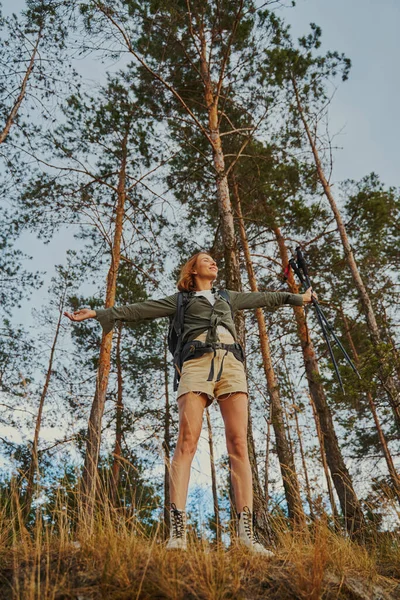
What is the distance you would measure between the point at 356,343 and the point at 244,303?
443 inches

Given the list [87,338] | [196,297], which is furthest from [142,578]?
[87,338]

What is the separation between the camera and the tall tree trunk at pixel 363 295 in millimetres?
6746

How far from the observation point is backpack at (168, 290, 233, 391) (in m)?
3.15

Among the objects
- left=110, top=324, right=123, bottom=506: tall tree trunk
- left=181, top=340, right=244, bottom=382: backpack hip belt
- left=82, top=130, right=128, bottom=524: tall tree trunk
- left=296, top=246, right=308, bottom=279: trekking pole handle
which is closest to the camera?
left=181, top=340, right=244, bottom=382: backpack hip belt

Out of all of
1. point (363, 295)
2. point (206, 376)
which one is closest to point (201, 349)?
→ point (206, 376)

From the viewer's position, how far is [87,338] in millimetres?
13648

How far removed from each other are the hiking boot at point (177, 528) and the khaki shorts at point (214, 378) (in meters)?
0.70

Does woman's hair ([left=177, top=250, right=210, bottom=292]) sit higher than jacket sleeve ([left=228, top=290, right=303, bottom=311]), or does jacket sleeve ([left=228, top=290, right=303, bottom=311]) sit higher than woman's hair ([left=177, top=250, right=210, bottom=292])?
woman's hair ([left=177, top=250, right=210, bottom=292])

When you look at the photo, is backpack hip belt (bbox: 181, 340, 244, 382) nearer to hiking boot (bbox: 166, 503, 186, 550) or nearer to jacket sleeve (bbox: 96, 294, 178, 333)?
jacket sleeve (bbox: 96, 294, 178, 333)

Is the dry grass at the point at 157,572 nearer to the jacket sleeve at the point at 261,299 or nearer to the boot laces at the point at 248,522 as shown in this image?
the boot laces at the point at 248,522

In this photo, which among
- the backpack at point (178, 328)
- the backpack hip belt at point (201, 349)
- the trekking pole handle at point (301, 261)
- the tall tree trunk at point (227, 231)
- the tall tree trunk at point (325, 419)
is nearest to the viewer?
the backpack hip belt at point (201, 349)

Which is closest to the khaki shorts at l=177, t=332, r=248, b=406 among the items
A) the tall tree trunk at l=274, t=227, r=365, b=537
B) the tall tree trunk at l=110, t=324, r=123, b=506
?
the tall tree trunk at l=274, t=227, r=365, b=537

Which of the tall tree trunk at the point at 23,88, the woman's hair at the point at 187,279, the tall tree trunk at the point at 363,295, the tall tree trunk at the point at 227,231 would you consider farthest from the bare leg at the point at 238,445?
the tall tree trunk at the point at 23,88

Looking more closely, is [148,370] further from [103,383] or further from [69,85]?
[69,85]
